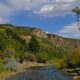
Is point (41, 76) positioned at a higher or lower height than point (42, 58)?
lower

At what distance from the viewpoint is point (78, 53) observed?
280 feet

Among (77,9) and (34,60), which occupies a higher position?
(77,9)

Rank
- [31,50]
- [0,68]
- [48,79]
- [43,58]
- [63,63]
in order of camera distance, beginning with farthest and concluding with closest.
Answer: [31,50] → [43,58] → [63,63] → [0,68] → [48,79]

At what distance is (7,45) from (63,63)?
74338 millimetres

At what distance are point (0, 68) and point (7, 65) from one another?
332 inches

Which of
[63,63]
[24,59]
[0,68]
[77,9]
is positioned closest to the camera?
[77,9]

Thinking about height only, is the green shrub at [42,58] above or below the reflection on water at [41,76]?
above

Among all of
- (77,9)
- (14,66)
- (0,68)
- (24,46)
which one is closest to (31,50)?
(24,46)

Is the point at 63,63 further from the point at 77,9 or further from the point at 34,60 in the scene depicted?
the point at 34,60

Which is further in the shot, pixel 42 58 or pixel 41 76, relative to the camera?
pixel 42 58

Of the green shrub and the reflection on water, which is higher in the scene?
the green shrub

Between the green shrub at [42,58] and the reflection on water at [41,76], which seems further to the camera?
the green shrub at [42,58]

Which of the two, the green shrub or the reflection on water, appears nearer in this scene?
the reflection on water

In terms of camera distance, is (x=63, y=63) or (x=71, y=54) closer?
(x=71, y=54)
